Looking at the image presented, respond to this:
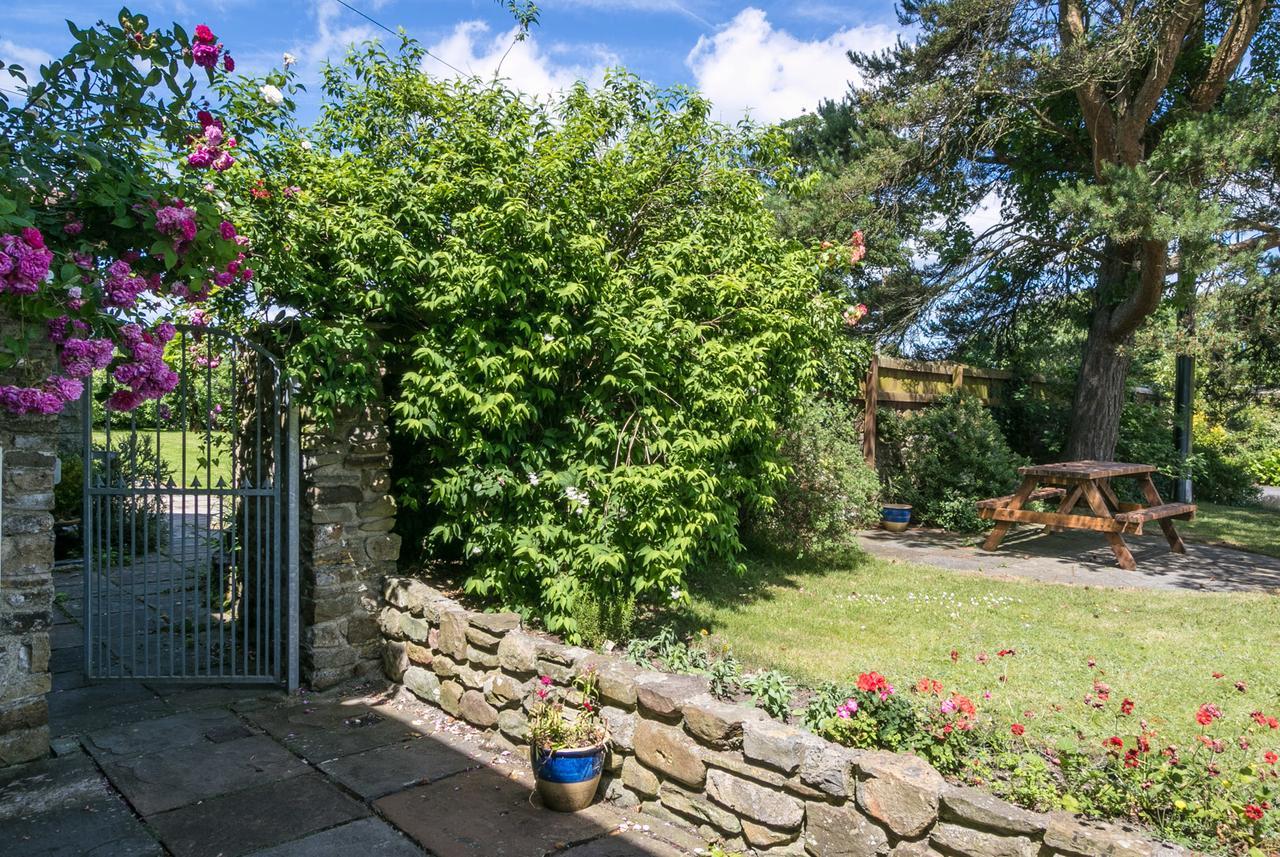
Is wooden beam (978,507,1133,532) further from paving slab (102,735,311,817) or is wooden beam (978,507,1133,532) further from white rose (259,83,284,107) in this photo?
white rose (259,83,284,107)

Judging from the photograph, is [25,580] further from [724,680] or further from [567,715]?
[724,680]

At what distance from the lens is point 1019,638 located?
15.1ft

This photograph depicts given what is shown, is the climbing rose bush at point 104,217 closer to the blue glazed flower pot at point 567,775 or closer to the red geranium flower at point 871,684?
the blue glazed flower pot at point 567,775

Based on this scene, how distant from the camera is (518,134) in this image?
167 inches

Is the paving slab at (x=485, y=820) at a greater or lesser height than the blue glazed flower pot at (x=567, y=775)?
lesser

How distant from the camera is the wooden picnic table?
6754 millimetres

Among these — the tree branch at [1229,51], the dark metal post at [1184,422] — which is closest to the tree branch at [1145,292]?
the tree branch at [1229,51]

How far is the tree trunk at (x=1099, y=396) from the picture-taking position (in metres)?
9.53

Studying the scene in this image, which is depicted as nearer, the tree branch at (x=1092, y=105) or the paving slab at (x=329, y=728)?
the paving slab at (x=329, y=728)

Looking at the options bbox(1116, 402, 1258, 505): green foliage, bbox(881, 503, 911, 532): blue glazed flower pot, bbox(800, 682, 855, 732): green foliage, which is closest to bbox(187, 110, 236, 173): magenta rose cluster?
bbox(800, 682, 855, 732): green foliage

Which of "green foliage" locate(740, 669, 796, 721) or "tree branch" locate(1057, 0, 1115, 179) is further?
"tree branch" locate(1057, 0, 1115, 179)

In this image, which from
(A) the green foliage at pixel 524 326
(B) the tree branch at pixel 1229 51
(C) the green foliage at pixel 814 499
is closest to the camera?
(A) the green foliage at pixel 524 326

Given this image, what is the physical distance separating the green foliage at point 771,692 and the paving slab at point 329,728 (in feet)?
5.70

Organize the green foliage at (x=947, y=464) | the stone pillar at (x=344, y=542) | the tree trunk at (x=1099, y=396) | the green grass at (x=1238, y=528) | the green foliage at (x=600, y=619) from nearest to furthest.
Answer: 1. the green foliage at (x=600, y=619)
2. the stone pillar at (x=344, y=542)
3. the green grass at (x=1238, y=528)
4. the green foliage at (x=947, y=464)
5. the tree trunk at (x=1099, y=396)
